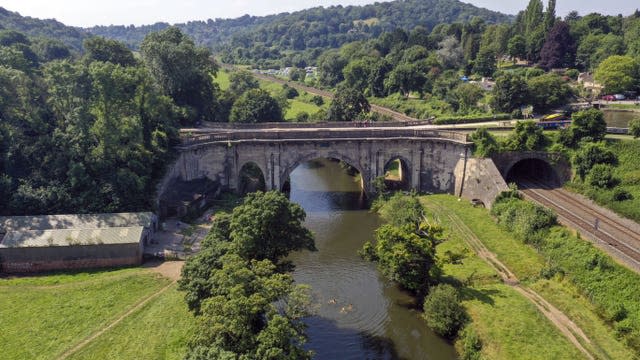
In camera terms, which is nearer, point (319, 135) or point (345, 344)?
point (345, 344)

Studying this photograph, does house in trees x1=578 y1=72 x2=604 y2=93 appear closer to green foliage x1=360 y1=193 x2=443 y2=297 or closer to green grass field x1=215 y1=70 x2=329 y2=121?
green grass field x1=215 y1=70 x2=329 y2=121

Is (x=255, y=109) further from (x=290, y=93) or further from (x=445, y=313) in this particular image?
(x=445, y=313)

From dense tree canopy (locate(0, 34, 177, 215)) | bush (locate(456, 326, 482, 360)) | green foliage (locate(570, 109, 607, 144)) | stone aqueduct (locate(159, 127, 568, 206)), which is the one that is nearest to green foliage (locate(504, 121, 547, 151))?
green foliage (locate(570, 109, 607, 144))

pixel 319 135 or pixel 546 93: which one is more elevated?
pixel 546 93

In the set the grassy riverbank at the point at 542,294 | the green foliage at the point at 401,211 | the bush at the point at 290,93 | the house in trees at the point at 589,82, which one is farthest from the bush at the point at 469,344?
the bush at the point at 290,93

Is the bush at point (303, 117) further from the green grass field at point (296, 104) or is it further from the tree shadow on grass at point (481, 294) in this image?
the tree shadow on grass at point (481, 294)

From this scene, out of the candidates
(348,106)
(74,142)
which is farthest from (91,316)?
(348,106)
